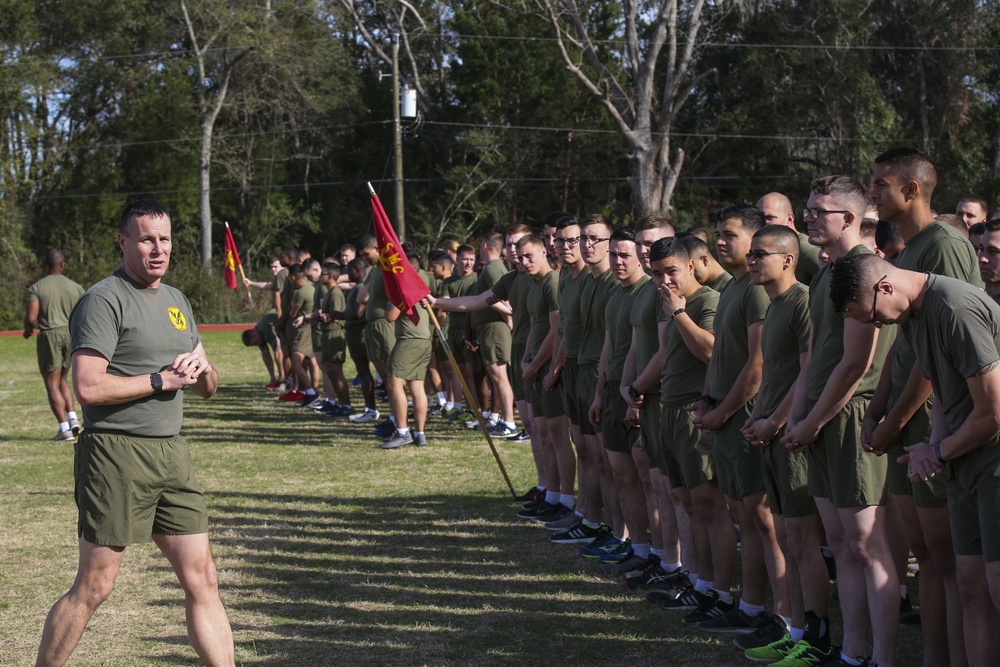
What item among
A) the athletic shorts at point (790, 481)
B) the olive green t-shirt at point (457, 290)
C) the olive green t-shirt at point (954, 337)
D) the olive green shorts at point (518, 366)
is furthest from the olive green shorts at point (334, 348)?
the olive green t-shirt at point (954, 337)

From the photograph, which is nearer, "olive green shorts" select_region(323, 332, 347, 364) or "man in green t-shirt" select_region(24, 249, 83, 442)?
"man in green t-shirt" select_region(24, 249, 83, 442)

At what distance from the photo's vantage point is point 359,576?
7.24m

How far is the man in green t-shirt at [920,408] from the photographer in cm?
455

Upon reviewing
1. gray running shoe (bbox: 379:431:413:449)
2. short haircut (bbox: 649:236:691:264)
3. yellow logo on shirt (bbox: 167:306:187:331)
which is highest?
short haircut (bbox: 649:236:691:264)

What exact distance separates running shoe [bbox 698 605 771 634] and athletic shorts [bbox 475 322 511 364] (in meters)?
7.04

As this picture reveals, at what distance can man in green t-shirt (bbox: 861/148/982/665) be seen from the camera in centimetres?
455

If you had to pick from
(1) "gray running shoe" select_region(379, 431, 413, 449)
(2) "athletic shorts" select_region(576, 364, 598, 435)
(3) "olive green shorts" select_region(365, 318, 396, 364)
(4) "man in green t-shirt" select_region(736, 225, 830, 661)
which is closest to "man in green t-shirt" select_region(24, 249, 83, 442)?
(3) "olive green shorts" select_region(365, 318, 396, 364)

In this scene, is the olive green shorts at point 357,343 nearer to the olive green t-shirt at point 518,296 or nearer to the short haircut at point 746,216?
the olive green t-shirt at point 518,296

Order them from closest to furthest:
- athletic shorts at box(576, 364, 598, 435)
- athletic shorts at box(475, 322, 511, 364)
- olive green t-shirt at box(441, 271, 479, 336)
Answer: athletic shorts at box(576, 364, 598, 435) < athletic shorts at box(475, 322, 511, 364) < olive green t-shirt at box(441, 271, 479, 336)

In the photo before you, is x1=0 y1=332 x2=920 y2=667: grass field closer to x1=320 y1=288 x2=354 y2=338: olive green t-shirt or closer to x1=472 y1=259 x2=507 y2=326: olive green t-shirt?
x1=472 y1=259 x2=507 y2=326: olive green t-shirt

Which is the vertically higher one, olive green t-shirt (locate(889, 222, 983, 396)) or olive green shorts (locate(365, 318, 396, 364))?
olive green t-shirt (locate(889, 222, 983, 396))

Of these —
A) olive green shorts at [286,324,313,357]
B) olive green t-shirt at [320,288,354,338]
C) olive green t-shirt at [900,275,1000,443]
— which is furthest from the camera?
olive green shorts at [286,324,313,357]

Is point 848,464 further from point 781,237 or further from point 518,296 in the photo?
point 518,296

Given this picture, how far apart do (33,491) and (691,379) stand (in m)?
6.65
